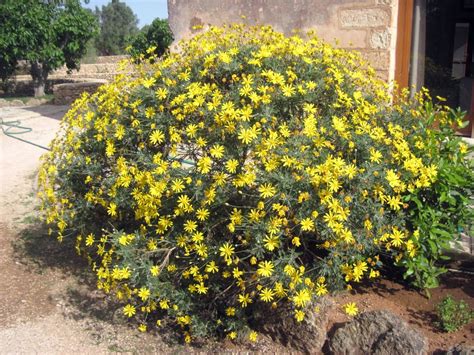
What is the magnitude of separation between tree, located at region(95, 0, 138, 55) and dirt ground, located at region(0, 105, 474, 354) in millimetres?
35071

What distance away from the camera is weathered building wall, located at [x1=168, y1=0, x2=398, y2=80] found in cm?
515

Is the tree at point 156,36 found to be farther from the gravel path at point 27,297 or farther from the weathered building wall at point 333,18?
the gravel path at point 27,297

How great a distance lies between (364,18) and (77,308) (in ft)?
12.5

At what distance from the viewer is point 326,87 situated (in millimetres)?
3188

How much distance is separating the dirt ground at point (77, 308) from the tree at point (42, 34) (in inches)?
516

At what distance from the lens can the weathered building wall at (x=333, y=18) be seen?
5.15 meters

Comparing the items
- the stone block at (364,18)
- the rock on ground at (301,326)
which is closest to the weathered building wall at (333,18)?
the stone block at (364,18)

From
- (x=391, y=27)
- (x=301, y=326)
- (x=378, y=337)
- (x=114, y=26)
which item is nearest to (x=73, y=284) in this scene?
(x=301, y=326)

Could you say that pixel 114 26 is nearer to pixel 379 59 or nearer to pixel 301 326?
pixel 379 59

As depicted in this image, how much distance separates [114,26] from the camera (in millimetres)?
44250

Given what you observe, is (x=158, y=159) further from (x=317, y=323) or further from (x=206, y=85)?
(x=317, y=323)

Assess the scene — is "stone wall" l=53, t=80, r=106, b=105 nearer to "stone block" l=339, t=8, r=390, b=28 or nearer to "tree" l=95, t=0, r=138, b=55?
"stone block" l=339, t=8, r=390, b=28

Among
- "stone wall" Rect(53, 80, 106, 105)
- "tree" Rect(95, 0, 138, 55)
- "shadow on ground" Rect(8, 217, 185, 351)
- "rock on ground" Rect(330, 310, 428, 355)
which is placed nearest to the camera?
"rock on ground" Rect(330, 310, 428, 355)

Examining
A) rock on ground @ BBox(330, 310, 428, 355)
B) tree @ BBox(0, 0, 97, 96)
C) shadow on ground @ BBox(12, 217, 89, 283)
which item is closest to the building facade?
rock on ground @ BBox(330, 310, 428, 355)
